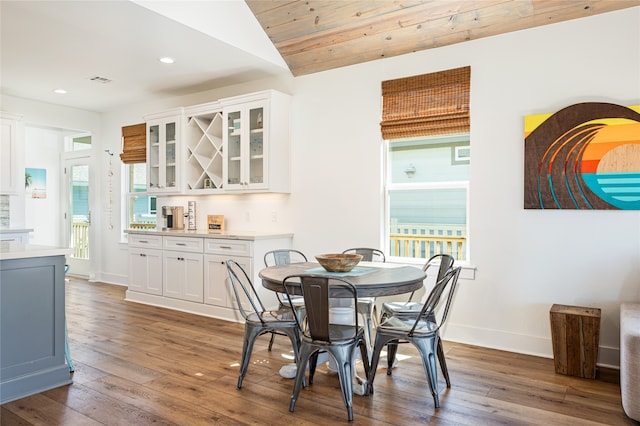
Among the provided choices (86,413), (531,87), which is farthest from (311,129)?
(86,413)

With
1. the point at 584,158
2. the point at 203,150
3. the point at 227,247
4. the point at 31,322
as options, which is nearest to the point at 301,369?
the point at 31,322

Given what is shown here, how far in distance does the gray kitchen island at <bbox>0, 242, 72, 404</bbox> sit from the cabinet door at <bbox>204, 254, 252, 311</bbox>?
74.0 inches

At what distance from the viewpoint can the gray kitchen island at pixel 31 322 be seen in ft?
9.32

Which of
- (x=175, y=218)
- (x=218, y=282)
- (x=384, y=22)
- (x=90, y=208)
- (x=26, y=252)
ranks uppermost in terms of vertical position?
(x=384, y=22)

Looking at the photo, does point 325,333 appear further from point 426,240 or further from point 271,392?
point 426,240

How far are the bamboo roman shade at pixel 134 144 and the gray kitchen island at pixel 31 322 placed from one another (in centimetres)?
342

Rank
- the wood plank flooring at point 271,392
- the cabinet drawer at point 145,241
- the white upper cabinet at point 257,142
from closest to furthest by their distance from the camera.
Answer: the wood plank flooring at point 271,392 → the white upper cabinet at point 257,142 → the cabinet drawer at point 145,241

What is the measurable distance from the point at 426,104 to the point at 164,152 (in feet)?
11.4

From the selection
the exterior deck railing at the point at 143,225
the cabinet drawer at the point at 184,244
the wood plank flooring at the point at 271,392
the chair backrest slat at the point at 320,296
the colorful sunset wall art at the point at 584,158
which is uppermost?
the colorful sunset wall art at the point at 584,158

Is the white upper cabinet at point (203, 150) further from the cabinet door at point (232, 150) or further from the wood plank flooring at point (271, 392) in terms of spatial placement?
the wood plank flooring at point (271, 392)

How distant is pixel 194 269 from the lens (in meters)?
5.18

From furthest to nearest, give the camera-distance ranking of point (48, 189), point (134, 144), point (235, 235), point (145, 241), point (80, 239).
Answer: point (48, 189), point (80, 239), point (134, 144), point (145, 241), point (235, 235)

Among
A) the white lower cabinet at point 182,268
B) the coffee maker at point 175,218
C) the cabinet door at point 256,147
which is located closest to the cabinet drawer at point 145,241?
the white lower cabinet at point 182,268

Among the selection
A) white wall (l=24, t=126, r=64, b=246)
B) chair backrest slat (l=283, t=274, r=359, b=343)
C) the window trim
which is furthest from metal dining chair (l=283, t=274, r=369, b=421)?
white wall (l=24, t=126, r=64, b=246)
